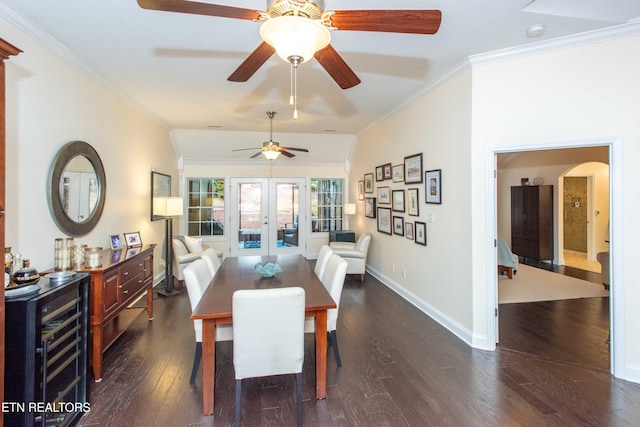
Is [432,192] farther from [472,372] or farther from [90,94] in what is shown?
[90,94]

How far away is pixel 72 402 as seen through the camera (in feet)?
6.67

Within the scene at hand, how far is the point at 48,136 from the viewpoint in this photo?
8.55 feet

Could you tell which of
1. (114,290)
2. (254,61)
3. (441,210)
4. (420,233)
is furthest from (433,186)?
(114,290)

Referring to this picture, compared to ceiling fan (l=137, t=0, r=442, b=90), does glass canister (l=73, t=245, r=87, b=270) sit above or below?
below

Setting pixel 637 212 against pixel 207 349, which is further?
pixel 637 212

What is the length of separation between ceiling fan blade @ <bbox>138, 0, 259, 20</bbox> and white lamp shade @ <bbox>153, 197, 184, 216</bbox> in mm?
3781

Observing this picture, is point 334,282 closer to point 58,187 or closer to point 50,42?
point 58,187

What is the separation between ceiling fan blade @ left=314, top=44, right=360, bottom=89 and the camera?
174cm

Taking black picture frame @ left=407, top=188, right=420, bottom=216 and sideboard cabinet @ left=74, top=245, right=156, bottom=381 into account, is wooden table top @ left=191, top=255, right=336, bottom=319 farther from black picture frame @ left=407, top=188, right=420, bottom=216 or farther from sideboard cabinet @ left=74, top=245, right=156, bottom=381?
black picture frame @ left=407, top=188, right=420, bottom=216

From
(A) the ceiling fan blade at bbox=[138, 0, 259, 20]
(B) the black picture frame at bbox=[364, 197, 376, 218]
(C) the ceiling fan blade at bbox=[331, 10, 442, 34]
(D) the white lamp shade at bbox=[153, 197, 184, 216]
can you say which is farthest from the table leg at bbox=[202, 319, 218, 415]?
(B) the black picture frame at bbox=[364, 197, 376, 218]

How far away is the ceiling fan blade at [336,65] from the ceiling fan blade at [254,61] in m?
0.28

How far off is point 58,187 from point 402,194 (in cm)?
387

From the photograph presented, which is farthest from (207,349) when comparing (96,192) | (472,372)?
(96,192)

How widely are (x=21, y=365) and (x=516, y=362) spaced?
350cm
